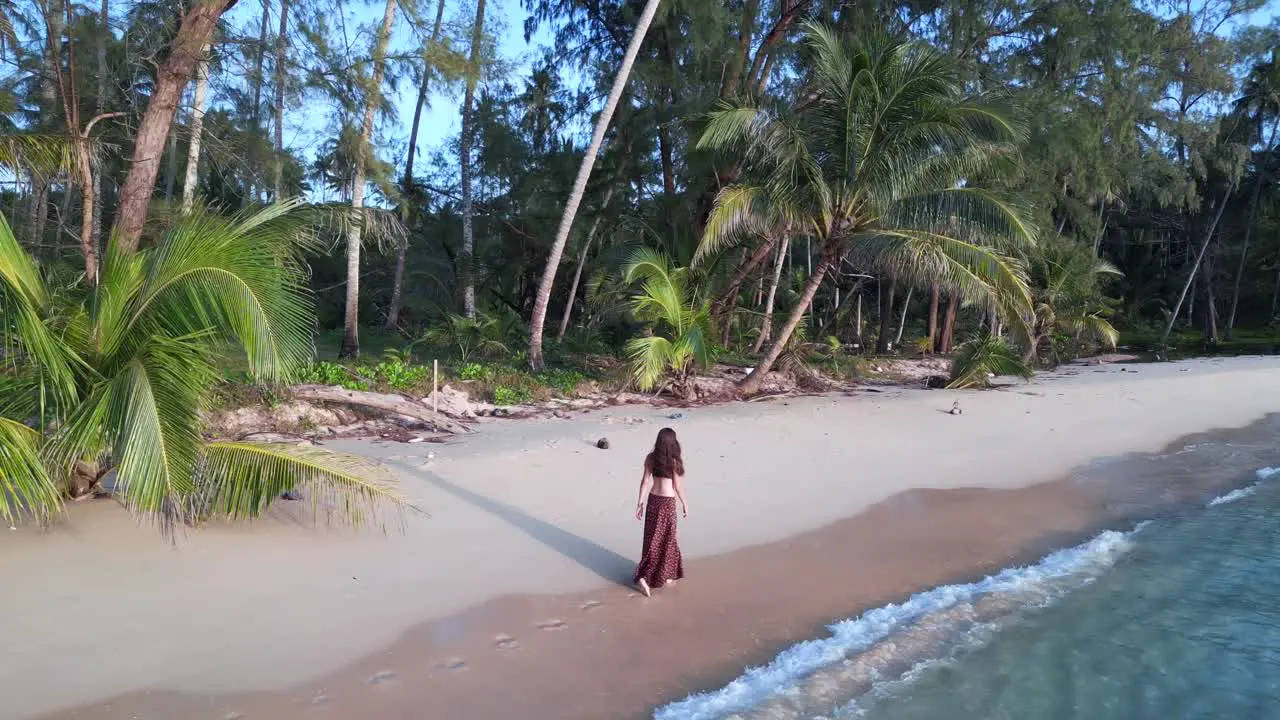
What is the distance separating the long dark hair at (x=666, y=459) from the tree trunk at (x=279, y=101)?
7361mm

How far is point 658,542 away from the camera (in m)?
5.36

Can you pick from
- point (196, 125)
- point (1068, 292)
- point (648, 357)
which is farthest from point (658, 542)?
point (1068, 292)

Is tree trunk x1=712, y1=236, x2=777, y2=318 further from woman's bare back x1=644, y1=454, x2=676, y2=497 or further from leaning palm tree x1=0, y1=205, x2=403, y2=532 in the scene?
leaning palm tree x1=0, y1=205, x2=403, y2=532

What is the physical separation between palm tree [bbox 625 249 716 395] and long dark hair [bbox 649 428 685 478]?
23.0 ft

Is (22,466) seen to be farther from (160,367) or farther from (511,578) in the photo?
(511,578)

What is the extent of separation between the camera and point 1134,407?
14.9 metres

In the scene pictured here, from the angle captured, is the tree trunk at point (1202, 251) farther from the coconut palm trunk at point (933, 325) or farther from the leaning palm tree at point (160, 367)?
the leaning palm tree at point (160, 367)

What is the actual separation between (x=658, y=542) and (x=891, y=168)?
30.4 ft

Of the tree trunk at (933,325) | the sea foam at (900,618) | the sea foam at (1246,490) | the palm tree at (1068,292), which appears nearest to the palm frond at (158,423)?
the sea foam at (900,618)

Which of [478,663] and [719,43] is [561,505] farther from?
[719,43]

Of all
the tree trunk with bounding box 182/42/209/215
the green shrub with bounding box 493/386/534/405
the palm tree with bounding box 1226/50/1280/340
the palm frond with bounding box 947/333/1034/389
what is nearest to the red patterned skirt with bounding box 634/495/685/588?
the green shrub with bounding box 493/386/534/405

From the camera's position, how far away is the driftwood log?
9.81 metres

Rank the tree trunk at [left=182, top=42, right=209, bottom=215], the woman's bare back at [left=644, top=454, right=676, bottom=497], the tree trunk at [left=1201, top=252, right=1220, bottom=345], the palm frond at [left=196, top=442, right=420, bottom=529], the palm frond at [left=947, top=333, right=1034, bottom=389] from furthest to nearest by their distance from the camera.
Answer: the tree trunk at [left=1201, top=252, right=1220, bottom=345] < the palm frond at [left=947, top=333, right=1034, bottom=389] < the tree trunk at [left=182, top=42, right=209, bottom=215] < the woman's bare back at [left=644, top=454, right=676, bottom=497] < the palm frond at [left=196, top=442, right=420, bottom=529]

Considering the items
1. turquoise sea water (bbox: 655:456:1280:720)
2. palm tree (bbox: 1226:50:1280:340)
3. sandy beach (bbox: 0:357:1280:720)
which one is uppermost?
palm tree (bbox: 1226:50:1280:340)
